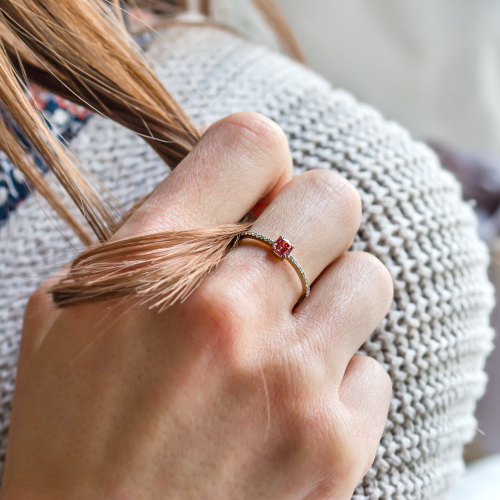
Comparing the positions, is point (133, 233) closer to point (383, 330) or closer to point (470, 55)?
point (383, 330)

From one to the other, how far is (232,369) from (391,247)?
0.22 metres

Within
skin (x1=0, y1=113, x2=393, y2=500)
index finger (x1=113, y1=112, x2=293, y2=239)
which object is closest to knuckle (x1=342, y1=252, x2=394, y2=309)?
skin (x1=0, y1=113, x2=393, y2=500)

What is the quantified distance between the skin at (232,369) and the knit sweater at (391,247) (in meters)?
0.06

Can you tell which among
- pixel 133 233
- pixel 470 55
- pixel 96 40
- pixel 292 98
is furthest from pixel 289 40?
pixel 470 55

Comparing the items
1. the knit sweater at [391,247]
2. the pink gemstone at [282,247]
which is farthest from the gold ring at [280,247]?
the knit sweater at [391,247]

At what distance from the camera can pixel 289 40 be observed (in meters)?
0.90

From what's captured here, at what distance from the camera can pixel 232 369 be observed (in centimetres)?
38

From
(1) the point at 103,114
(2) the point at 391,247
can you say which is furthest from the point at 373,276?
(1) the point at 103,114

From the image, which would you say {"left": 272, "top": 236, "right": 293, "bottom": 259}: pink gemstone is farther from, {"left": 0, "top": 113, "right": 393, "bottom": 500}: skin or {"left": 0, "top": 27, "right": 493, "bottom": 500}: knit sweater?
{"left": 0, "top": 27, "right": 493, "bottom": 500}: knit sweater

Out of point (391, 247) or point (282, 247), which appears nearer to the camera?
point (282, 247)

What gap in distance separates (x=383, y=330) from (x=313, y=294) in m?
0.11

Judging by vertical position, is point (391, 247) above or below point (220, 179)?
below

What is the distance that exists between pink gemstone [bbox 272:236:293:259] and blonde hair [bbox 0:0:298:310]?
0.04 metres

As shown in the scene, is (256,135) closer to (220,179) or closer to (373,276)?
(220,179)
